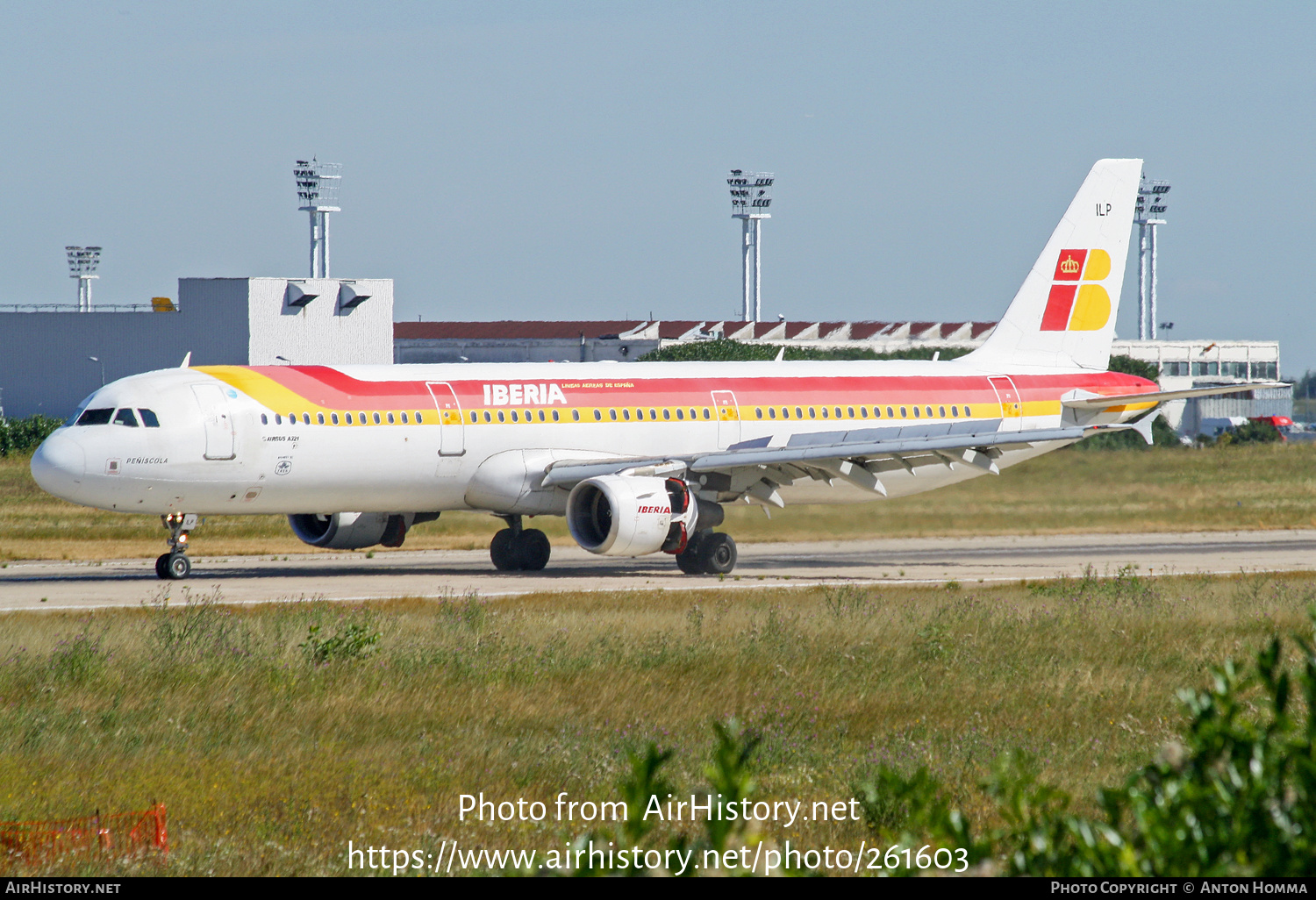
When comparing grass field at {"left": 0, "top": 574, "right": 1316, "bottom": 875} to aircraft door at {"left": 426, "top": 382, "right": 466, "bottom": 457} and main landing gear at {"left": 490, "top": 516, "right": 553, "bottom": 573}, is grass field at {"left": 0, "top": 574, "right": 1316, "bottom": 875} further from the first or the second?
main landing gear at {"left": 490, "top": 516, "right": 553, "bottom": 573}

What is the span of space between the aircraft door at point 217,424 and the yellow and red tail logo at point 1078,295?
19.7 m

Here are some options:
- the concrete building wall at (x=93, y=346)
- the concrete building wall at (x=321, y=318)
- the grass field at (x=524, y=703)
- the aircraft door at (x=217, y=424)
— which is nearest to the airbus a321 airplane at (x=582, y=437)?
the aircraft door at (x=217, y=424)

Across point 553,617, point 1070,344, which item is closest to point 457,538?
point 1070,344

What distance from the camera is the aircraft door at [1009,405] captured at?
35406 mm

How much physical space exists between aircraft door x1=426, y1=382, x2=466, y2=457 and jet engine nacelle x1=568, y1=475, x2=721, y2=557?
241 cm

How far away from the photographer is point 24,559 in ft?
119

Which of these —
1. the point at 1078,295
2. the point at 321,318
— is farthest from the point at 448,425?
the point at 321,318

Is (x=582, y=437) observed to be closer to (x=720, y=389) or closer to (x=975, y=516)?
(x=720, y=389)

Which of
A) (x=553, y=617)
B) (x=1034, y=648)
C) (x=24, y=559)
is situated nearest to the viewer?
(x=1034, y=648)

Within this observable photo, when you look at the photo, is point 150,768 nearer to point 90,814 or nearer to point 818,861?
point 90,814

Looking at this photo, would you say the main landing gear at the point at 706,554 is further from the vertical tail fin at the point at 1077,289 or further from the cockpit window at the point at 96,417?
the cockpit window at the point at 96,417

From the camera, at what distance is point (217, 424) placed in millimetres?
27938

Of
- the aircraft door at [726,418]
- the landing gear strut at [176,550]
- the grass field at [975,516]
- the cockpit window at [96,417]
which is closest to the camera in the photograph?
the cockpit window at [96,417]

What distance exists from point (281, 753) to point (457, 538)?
27598mm
